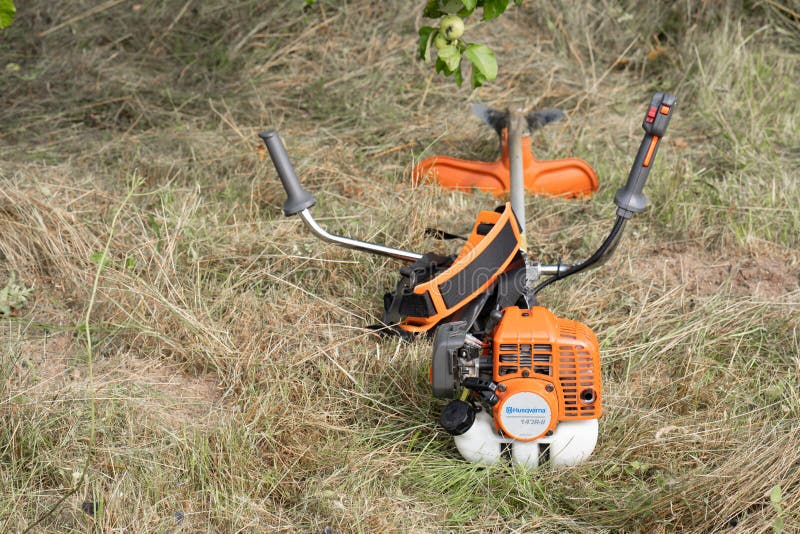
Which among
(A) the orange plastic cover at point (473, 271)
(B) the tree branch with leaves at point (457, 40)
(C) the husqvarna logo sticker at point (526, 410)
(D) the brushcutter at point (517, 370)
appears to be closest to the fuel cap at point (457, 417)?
(D) the brushcutter at point (517, 370)

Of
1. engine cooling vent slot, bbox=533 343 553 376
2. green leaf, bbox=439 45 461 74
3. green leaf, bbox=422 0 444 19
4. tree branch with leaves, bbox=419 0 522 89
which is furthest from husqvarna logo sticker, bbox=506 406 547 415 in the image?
→ green leaf, bbox=422 0 444 19

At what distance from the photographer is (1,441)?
8.62 feet

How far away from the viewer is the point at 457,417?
2.59 meters

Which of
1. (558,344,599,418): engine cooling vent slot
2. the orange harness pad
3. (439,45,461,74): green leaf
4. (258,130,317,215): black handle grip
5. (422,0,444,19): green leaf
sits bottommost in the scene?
the orange harness pad

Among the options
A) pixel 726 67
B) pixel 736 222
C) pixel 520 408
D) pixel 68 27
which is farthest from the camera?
pixel 68 27

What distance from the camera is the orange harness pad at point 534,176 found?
4230 mm

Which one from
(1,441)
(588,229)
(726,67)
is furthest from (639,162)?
(726,67)

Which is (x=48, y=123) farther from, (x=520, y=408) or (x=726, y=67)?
(x=726, y=67)

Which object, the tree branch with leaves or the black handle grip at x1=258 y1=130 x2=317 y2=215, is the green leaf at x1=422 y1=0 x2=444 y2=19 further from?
the black handle grip at x1=258 y1=130 x2=317 y2=215

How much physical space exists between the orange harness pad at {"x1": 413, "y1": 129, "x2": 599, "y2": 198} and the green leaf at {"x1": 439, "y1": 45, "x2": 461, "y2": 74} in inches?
46.5

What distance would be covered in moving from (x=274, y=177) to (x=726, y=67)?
2755 millimetres

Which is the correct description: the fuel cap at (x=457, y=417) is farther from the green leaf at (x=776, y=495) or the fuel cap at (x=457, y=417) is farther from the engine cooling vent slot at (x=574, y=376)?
the green leaf at (x=776, y=495)

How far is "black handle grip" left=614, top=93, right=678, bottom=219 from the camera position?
9.52 feet

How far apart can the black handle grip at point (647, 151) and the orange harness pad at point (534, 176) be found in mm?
1265
